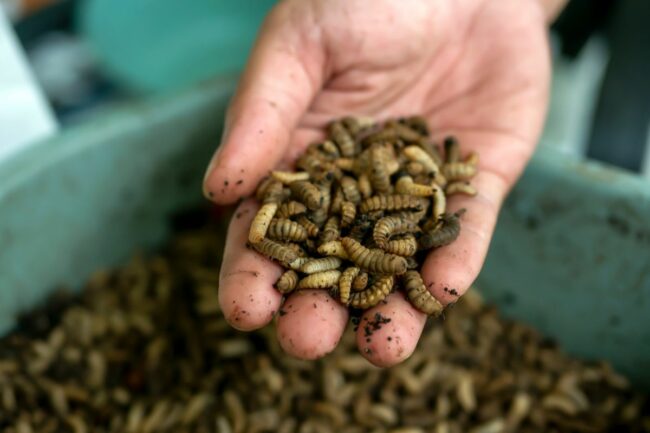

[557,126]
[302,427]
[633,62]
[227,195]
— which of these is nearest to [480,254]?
[227,195]

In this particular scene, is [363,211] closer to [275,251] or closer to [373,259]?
[373,259]

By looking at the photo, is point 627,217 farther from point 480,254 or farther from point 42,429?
point 42,429

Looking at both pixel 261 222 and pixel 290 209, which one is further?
pixel 290 209

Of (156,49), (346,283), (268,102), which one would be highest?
(268,102)

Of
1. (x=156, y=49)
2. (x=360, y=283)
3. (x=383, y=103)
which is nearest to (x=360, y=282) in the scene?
A: (x=360, y=283)

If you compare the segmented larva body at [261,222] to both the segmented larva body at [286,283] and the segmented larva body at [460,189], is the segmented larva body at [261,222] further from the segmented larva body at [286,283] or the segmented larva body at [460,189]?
the segmented larva body at [460,189]

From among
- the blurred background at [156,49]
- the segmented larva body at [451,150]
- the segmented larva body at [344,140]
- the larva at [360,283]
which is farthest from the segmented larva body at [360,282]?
the blurred background at [156,49]
